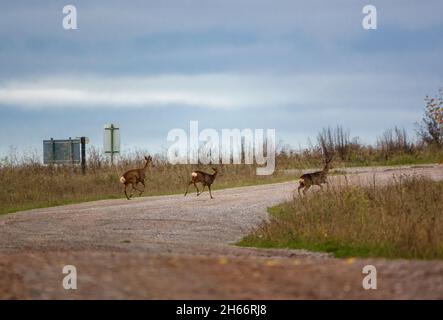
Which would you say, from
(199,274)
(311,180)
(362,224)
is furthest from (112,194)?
(199,274)

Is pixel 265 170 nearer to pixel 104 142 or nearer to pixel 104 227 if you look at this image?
pixel 104 142

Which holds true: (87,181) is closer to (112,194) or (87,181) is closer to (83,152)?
(112,194)

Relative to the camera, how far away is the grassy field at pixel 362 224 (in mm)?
14398

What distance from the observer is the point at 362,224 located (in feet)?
55.6

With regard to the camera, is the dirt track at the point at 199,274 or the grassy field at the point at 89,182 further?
the grassy field at the point at 89,182

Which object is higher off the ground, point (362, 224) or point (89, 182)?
point (89, 182)

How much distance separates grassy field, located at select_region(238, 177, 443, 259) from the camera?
14.4 meters

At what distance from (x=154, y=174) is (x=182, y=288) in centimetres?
3141

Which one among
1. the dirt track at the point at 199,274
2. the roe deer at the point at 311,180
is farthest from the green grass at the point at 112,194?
the dirt track at the point at 199,274

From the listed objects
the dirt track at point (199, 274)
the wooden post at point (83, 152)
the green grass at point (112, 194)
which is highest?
the wooden post at point (83, 152)

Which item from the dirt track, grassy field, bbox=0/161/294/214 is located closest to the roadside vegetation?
grassy field, bbox=0/161/294/214

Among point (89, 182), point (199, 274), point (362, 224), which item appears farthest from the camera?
point (89, 182)

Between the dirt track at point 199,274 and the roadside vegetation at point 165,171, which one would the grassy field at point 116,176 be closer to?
the roadside vegetation at point 165,171

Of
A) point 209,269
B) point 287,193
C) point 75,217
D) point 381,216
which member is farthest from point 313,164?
point 209,269
